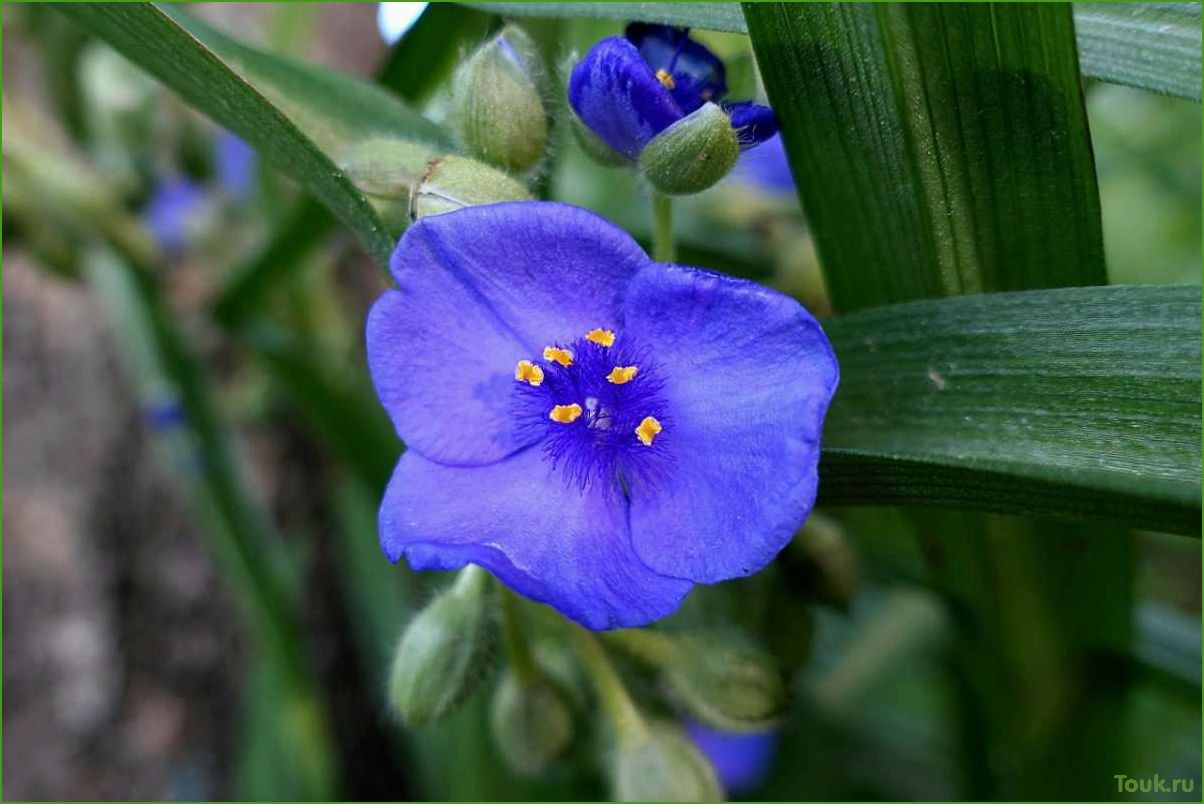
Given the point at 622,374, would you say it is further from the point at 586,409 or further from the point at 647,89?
the point at 647,89

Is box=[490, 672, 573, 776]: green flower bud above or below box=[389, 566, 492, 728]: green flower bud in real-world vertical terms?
below

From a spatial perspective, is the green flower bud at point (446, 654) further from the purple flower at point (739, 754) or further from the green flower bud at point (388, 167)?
the purple flower at point (739, 754)

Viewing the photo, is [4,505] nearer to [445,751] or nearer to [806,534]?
[445,751]

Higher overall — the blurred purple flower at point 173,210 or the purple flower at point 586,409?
the blurred purple flower at point 173,210

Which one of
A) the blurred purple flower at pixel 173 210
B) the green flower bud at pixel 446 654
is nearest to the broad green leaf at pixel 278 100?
the green flower bud at pixel 446 654

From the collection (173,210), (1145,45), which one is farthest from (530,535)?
(173,210)

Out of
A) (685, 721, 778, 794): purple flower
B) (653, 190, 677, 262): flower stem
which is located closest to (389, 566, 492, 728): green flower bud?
(653, 190, 677, 262): flower stem

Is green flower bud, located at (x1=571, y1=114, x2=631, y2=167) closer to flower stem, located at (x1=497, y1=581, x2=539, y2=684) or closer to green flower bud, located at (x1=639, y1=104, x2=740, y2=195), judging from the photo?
green flower bud, located at (x1=639, y1=104, x2=740, y2=195)
